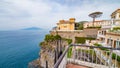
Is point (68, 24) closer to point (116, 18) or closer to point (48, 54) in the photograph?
point (116, 18)

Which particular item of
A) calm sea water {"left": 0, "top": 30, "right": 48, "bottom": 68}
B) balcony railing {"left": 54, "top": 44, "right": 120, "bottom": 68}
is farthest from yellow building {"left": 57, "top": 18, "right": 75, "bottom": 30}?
balcony railing {"left": 54, "top": 44, "right": 120, "bottom": 68}

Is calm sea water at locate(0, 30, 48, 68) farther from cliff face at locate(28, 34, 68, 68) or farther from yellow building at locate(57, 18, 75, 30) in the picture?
yellow building at locate(57, 18, 75, 30)

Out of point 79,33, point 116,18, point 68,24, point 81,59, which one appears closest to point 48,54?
point 79,33

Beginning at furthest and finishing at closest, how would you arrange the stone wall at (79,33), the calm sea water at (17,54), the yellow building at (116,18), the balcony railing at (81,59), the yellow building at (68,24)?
1. the yellow building at (68,24)
2. the calm sea water at (17,54)
3. the stone wall at (79,33)
4. the yellow building at (116,18)
5. the balcony railing at (81,59)

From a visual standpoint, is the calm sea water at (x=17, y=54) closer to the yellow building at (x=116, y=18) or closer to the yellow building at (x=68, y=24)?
the yellow building at (x=68, y=24)

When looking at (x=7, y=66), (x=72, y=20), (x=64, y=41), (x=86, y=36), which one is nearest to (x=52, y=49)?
(x=64, y=41)

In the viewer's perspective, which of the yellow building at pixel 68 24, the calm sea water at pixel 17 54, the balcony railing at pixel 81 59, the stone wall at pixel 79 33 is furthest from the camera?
the yellow building at pixel 68 24

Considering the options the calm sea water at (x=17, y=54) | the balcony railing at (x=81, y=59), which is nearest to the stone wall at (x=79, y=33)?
the calm sea water at (x=17, y=54)

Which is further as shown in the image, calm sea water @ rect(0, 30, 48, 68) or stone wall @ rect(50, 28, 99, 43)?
calm sea water @ rect(0, 30, 48, 68)

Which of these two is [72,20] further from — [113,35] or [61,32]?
[113,35]

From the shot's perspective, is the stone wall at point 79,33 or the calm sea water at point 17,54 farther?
the calm sea water at point 17,54

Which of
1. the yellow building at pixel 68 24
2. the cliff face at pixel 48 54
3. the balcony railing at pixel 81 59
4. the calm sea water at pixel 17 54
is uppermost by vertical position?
the yellow building at pixel 68 24

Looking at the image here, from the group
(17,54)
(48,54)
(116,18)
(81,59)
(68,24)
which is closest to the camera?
(81,59)

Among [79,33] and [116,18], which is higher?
[116,18]
